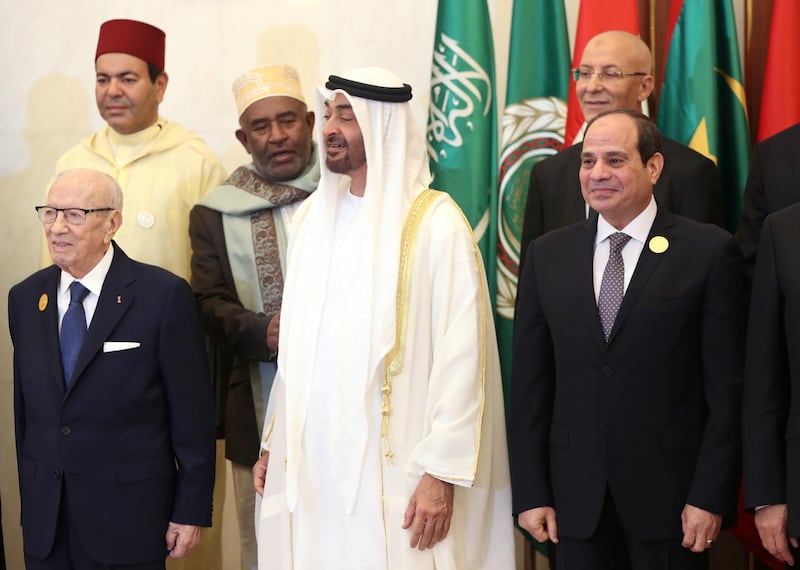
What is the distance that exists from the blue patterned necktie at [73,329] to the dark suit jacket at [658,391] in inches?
58.2

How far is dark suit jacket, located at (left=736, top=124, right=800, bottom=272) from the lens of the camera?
371 centimetres

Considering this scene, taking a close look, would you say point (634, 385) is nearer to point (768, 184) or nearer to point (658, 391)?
point (658, 391)

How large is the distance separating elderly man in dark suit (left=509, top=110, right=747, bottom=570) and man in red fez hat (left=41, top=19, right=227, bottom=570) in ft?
6.12

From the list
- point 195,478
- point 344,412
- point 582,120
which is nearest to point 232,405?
point 195,478

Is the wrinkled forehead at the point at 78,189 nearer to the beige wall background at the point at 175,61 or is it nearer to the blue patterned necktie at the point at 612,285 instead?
the blue patterned necktie at the point at 612,285

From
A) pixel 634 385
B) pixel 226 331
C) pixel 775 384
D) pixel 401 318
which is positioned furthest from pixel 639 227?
pixel 226 331

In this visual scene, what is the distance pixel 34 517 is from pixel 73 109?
2.86m

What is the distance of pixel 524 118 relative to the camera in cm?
484

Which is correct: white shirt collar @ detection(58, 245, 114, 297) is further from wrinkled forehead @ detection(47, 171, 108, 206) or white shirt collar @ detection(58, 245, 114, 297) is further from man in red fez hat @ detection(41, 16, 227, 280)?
man in red fez hat @ detection(41, 16, 227, 280)

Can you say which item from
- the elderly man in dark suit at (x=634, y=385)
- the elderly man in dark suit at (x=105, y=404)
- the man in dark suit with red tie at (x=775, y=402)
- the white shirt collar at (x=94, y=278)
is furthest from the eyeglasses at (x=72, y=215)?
the man in dark suit with red tie at (x=775, y=402)

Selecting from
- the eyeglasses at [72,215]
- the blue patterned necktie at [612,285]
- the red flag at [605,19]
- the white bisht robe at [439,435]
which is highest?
the red flag at [605,19]

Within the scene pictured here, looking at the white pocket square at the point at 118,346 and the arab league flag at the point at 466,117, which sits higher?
the arab league flag at the point at 466,117

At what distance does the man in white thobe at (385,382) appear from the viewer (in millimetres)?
3178

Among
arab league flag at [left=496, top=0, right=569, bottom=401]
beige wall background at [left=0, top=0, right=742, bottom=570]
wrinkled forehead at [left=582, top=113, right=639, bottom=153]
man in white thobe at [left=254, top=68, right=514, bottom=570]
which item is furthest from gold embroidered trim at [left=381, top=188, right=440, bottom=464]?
beige wall background at [left=0, top=0, right=742, bottom=570]
